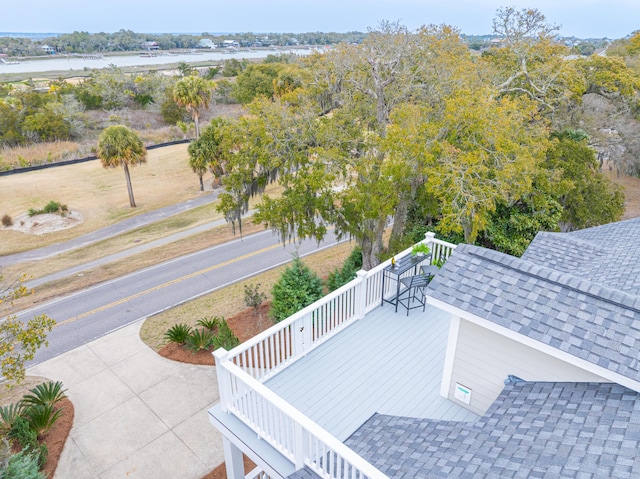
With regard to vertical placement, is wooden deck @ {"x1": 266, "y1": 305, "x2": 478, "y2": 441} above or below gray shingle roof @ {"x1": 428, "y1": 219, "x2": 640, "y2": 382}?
below

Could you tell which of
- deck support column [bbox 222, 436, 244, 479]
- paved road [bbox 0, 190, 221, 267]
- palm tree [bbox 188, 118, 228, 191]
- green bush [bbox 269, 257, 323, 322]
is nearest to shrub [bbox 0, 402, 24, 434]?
deck support column [bbox 222, 436, 244, 479]

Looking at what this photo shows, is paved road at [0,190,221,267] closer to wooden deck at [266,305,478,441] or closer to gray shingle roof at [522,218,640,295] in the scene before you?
wooden deck at [266,305,478,441]

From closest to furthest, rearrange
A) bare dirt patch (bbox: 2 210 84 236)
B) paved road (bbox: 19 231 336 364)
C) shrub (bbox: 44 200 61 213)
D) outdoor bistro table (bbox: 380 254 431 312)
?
1. outdoor bistro table (bbox: 380 254 431 312)
2. paved road (bbox: 19 231 336 364)
3. bare dirt patch (bbox: 2 210 84 236)
4. shrub (bbox: 44 200 61 213)

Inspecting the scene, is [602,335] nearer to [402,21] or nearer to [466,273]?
[466,273]

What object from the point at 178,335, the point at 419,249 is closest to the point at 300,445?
the point at 419,249

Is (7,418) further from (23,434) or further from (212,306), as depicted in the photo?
(212,306)

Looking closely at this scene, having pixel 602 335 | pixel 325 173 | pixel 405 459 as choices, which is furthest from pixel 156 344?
pixel 602 335

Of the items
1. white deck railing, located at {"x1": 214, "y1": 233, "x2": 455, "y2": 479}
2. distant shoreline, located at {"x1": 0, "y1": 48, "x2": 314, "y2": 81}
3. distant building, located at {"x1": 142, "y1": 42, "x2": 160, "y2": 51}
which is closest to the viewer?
white deck railing, located at {"x1": 214, "y1": 233, "x2": 455, "y2": 479}
